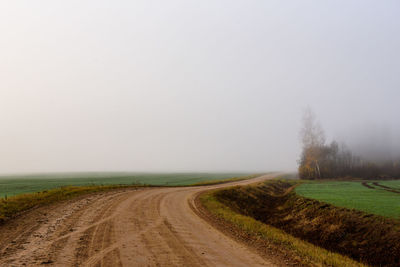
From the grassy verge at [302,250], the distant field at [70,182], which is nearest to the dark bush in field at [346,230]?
the grassy verge at [302,250]

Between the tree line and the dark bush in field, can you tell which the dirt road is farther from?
the tree line

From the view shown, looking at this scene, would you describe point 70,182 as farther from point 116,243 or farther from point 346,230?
point 346,230

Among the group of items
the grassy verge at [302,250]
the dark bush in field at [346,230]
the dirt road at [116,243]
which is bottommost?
the dark bush in field at [346,230]

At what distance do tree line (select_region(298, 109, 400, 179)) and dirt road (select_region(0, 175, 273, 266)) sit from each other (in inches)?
2674

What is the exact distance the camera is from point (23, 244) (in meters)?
9.70

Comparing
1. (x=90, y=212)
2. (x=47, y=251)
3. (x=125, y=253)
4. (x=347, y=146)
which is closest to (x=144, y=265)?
(x=125, y=253)

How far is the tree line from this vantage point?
72.1 m

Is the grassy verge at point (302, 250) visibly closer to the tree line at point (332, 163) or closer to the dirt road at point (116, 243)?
the dirt road at point (116, 243)

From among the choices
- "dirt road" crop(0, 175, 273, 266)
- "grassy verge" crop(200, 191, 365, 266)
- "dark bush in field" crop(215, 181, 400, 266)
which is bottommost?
"dark bush in field" crop(215, 181, 400, 266)

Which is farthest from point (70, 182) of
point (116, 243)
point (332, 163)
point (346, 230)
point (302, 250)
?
point (332, 163)

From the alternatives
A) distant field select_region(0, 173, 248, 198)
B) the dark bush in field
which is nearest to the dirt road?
the dark bush in field

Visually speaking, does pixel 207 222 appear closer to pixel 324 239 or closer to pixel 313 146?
pixel 324 239

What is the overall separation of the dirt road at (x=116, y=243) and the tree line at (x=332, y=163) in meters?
67.9

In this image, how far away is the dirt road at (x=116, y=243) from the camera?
26.4 feet
